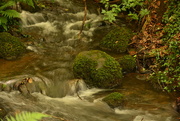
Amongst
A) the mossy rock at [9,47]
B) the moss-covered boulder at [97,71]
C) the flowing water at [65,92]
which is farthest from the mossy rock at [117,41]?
the mossy rock at [9,47]

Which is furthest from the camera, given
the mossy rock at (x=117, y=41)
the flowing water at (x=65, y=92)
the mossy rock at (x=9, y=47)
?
the mossy rock at (x=117, y=41)

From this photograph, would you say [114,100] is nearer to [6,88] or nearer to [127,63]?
[127,63]

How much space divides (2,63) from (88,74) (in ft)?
9.44

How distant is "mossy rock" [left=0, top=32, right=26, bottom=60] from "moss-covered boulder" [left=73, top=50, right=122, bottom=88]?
2.40 meters

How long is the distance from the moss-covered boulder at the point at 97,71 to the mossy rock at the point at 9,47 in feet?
7.89

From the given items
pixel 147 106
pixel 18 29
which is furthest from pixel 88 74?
pixel 18 29

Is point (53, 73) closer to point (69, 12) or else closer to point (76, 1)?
point (69, 12)

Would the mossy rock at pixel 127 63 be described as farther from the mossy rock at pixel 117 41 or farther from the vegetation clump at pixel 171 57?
the mossy rock at pixel 117 41

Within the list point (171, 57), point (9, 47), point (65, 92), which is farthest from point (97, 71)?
point (9, 47)

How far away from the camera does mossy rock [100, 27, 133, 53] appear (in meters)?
8.73

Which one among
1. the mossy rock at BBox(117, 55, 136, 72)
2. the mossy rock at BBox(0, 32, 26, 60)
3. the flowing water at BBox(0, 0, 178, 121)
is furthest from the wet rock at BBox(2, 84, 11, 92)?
the mossy rock at BBox(117, 55, 136, 72)

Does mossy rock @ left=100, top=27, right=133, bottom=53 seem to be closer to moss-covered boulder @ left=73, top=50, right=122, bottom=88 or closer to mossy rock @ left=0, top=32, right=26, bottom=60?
moss-covered boulder @ left=73, top=50, right=122, bottom=88

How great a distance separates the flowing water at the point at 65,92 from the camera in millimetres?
5230

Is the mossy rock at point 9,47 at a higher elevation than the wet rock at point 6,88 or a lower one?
higher
